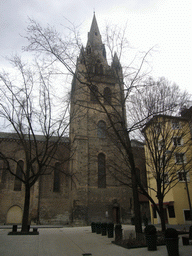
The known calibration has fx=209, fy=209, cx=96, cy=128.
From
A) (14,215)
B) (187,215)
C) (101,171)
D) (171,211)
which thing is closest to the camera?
(187,215)

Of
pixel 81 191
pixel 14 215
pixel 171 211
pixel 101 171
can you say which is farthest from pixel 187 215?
pixel 14 215

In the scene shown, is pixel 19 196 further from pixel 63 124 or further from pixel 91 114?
pixel 63 124

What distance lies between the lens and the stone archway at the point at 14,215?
26011 mm

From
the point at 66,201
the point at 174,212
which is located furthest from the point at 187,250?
the point at 66,201

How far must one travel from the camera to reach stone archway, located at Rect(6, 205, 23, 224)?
85.3 ft

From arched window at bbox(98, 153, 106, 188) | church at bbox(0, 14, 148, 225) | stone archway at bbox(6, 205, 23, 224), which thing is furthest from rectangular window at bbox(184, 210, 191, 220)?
stone archway at bbox(6, 205, 23, 224)

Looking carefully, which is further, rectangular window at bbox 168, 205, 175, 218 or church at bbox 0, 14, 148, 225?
church at bbox 0, 14, 148, 225

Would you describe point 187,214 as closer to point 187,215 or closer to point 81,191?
point 187,215

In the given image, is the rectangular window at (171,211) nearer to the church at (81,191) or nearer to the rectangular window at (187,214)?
the rectangular window at (187,214)

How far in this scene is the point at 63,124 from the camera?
15039mm

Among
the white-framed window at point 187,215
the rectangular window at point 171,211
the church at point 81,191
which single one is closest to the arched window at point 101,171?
the church at point 81,191

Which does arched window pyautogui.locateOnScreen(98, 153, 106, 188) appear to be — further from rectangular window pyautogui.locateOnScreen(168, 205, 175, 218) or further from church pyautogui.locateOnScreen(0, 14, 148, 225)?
rectangular window pyautogui.locateOnScreen(168, 205, 175, 218)

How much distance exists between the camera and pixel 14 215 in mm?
26328

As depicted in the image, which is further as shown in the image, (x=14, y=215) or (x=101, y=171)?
(x=101, y=171)
